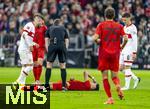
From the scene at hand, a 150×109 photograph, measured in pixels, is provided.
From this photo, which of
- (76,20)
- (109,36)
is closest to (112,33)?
(109,36)

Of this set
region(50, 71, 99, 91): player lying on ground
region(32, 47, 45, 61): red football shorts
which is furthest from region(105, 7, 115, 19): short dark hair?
region(32, 47, 45, 61): red football shorts

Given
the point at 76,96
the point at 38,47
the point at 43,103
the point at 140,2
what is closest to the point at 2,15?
the point at 140,2

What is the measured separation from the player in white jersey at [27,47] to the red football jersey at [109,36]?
15.9 feet

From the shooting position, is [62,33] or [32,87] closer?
[32,87]

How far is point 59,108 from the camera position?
58.3 ft

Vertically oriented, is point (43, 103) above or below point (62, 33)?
below

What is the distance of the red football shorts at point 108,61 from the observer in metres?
19.5

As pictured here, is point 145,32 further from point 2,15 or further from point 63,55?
point 63,55

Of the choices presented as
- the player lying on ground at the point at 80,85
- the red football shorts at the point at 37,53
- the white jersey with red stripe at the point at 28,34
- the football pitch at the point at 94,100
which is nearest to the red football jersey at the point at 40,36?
the red football shorts at the point at 37,53

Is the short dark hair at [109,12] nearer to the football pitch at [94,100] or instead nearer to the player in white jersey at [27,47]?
the football pitch at [94,100]

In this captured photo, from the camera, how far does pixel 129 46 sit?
2564 cm

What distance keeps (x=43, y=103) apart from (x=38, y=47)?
7070 mm

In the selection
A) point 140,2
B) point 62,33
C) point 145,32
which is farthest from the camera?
point 140,2

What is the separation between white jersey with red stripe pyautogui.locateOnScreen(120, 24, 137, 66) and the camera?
25.4 metres
